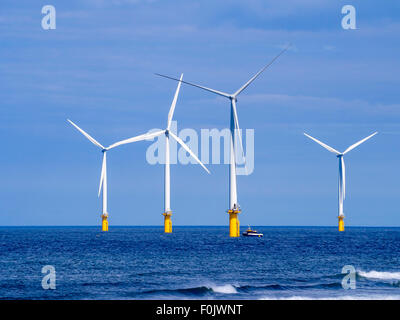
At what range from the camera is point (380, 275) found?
76.4 metres

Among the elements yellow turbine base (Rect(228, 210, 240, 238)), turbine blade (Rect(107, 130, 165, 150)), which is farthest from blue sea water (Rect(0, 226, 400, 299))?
turbine blade (Rect(107, 130, 165, 150))

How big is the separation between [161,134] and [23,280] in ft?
359

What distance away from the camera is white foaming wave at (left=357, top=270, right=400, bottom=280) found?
7384 centimetres

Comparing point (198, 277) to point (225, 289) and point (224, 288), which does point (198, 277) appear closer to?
point (224, 288)

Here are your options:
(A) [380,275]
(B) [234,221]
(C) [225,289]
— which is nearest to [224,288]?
(C) [225,289]

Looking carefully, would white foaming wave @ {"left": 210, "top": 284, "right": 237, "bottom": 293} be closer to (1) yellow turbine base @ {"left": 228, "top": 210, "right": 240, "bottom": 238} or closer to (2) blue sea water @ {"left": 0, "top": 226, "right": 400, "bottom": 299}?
(2) blue sea water @ {"left": 0, "top": 226, "right": 400, "bottom": 299}

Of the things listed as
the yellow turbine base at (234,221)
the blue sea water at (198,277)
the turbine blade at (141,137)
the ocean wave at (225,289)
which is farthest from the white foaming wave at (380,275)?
the turbine blade at (141,137)

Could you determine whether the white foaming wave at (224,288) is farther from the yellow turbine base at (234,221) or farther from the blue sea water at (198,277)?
the yellow turbine base at (234,221)

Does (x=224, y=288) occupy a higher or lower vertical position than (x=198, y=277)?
higher

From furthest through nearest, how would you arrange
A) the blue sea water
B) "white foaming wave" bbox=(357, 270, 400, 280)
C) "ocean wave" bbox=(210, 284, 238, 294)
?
"white foaming wave" bbox=(357, 270, 400, 280)
"ocean wave" bbox=(210, 284, 238, 294)
the blue sea water

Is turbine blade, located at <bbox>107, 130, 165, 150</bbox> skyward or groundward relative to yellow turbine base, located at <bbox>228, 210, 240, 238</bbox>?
skyward

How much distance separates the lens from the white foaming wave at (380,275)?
73.8 meters
